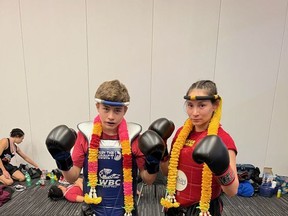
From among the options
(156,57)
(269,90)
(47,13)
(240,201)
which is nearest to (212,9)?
(156,57)

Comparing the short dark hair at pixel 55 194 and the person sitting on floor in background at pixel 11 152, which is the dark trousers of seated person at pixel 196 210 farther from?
the person sitting on floor in background at pixel 11 152

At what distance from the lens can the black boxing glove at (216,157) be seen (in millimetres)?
1068

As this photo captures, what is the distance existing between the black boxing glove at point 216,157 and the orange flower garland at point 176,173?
15cm

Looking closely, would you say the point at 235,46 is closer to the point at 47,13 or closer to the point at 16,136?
the point at 47,13

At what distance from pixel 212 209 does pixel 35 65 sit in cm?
320

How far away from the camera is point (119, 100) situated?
4.35 feet

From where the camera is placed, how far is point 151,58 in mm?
3342

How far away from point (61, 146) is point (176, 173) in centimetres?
71

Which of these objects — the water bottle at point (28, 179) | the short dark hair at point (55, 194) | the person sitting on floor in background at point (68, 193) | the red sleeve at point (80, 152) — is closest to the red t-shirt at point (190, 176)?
the red sleeve at point (80, 152)

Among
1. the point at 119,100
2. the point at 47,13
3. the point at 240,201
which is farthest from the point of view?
the point at 47,13

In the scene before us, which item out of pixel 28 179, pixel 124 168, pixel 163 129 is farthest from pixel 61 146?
pixel 28 179

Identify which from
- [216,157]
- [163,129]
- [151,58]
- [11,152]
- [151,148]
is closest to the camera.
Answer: [216,157]

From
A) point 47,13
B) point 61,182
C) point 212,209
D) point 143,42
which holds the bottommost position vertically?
point 61,182

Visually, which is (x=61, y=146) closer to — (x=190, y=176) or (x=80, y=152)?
(x=80, y=152)
